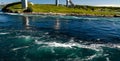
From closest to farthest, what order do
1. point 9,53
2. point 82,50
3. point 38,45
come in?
point 9,53
point 82,50
point 38,45

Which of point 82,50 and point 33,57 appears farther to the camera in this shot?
point 82,50

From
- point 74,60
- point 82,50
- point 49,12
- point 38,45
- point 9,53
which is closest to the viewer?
point 74,60

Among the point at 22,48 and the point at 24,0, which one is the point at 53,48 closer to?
the point at 22,48

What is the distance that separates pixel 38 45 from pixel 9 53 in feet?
22.2

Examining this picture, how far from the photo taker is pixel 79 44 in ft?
143

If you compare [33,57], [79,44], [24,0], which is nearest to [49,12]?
[24,0]

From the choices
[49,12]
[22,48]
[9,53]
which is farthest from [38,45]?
[49,12]

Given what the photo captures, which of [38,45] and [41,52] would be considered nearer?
[41,52]

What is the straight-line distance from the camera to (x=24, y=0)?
491ft

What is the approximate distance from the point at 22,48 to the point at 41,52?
149 inches

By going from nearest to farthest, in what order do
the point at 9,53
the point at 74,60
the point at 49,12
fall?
the point at 74,60, the point at 9,53, the point at 49,12

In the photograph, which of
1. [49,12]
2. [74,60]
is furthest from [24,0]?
[74,60]

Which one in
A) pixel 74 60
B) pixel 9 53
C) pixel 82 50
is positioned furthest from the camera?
pixel 82 50

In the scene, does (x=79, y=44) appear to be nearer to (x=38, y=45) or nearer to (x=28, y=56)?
(x=38, y=45)
